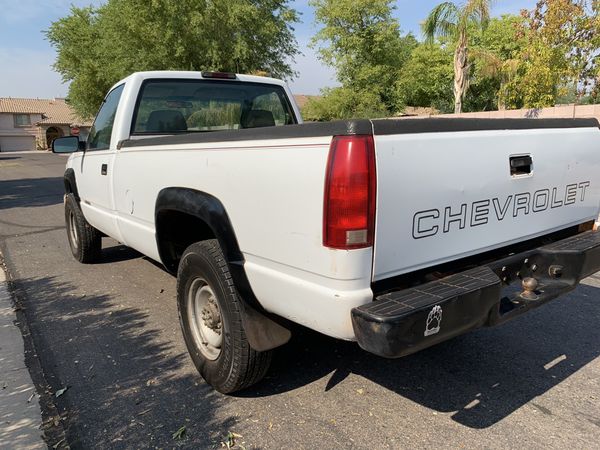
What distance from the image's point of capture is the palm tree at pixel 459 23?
14.3 metres

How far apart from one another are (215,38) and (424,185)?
22413mm

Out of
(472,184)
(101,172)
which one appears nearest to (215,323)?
(472,184)

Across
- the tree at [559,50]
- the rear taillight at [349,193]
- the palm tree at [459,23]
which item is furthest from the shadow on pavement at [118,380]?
the palm tree at [459,23]

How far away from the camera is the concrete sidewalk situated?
2602 mm

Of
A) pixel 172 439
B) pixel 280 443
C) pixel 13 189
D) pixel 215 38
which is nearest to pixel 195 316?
pixel 172 439

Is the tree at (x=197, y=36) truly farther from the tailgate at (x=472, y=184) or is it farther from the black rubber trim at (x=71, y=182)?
the tailgate at (x=472, y=184)

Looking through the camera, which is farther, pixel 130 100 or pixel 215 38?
pixel 215 38

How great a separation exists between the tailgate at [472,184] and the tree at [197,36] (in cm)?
2103

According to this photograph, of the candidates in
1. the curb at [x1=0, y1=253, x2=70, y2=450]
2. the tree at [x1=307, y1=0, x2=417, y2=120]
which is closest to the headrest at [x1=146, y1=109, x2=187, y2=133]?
the curb at [x1=0, y1=253, x2=70, y2=450]

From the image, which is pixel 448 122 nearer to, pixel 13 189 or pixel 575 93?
pixel 575 93

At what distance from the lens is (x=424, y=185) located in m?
2.19

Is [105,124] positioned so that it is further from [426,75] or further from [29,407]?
[426,75]

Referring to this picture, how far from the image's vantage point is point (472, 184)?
7.84ft

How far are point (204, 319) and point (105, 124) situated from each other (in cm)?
259
